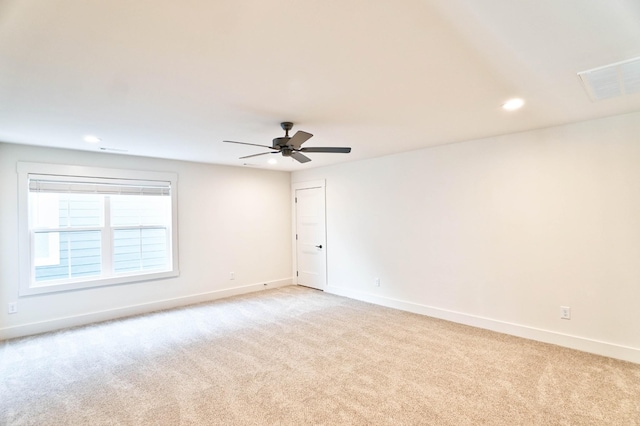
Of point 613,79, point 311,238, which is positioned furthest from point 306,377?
point 311,238

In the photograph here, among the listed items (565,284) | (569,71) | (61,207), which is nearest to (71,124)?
(61,207)

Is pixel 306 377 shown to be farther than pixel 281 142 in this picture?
No

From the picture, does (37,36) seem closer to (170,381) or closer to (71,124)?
(71,124)

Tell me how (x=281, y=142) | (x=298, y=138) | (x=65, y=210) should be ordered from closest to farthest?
(x=298, y=138)
(x=281, y=142)
(x=65, y=210)

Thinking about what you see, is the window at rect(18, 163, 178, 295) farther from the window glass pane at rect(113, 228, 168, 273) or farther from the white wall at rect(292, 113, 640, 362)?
the white wall at rect(292, 113, 640, 362)

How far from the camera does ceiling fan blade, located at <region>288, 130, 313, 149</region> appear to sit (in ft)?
9.42

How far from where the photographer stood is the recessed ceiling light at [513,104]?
2671 millimetres

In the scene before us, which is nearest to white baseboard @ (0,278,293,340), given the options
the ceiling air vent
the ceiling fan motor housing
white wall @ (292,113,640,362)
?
white wall @ (292,113,640,362)

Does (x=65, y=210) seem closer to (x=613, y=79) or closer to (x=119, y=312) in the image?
(x=119, y=312)

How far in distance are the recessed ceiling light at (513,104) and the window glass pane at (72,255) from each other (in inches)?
210

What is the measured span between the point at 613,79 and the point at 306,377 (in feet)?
11.0

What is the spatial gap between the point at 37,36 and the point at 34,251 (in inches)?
143

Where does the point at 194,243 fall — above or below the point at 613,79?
below

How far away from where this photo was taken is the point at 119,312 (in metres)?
4.63
